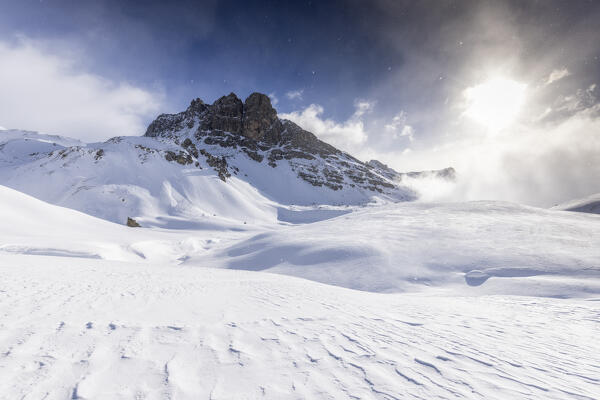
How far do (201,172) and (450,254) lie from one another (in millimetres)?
40777

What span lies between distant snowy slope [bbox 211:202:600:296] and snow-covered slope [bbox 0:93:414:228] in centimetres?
1893

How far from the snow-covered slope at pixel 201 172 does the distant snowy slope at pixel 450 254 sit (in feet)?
62.1

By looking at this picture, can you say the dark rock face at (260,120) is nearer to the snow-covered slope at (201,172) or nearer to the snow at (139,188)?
the snow-covered slope at (201,172)

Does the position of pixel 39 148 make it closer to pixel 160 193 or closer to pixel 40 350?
pixel 160 193

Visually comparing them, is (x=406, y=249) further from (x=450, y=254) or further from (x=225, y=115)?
(x=225, y=115)

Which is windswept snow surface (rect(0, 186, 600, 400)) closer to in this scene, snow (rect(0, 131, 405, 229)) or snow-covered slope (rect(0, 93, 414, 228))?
snow (rect(0, 131, 405, 229))

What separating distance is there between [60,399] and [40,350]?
3.14 feet

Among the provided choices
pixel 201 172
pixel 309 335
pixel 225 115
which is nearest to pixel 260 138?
pixel 225 115

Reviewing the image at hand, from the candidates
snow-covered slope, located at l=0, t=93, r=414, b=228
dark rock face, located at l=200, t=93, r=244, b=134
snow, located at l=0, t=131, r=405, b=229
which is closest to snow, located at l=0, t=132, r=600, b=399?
snow, located at l=0, t=131, r=405, b=229

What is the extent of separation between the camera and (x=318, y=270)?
30.7ft

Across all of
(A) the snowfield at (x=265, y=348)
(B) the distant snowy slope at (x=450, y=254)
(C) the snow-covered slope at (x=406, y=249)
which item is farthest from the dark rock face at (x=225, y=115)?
(A) the snowfield at (x=265, y=348)

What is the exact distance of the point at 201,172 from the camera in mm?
41906

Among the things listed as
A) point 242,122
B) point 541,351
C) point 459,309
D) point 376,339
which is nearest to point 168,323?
point 376,339

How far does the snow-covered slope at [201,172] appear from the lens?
94.0 ft
